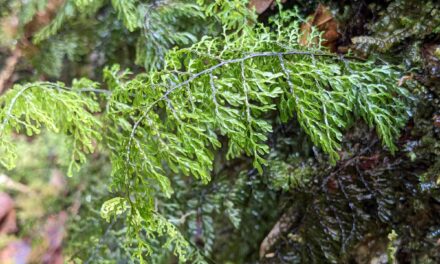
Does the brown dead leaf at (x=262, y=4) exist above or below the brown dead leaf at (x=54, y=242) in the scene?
above

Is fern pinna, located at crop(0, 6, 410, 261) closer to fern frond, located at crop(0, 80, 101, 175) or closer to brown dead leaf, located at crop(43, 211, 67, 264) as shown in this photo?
fern frond, located at crop(0, 80, 101, 175)

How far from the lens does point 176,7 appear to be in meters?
1.61

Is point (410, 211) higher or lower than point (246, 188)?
higher

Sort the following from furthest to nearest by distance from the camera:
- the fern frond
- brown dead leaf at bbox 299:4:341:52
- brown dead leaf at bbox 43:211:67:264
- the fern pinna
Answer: brown dead leaf at bbox 43:211:67:264
brown dead leaf at bbox 299:4:341:52
the fern frond
the fern pinna

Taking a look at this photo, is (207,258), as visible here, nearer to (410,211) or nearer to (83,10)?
(410,211)

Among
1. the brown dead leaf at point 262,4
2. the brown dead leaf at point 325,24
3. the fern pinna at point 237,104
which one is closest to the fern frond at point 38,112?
the fern pinna at point 237,104

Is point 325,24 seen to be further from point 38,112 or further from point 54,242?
point 54,242

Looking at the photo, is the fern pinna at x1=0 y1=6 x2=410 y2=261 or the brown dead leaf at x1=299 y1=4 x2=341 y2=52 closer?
the fern pinna at x1=0 y1=6 x2=410 y2=261

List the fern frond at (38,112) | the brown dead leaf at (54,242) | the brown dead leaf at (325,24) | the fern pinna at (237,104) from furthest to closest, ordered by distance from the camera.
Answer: the brown dead leaf at (54,242) → the brown dead leaf at (325,24) → the fern frond at (38,112) → the fern pinna at (237,104)

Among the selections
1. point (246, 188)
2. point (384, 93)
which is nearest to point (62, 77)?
point (246, 188)

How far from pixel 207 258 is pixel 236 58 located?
0.83 m

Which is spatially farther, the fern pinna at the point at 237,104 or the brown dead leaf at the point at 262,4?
the brown dead leaf at the point at 262,4

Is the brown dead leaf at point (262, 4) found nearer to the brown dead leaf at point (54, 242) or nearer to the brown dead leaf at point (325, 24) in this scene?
the brown dead leaf at point (325, 24)

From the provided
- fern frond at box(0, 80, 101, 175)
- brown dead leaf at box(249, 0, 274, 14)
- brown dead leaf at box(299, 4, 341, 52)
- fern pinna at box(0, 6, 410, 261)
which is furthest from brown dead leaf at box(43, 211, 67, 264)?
brown dead leaf at box(299, 4, 341, 52)
